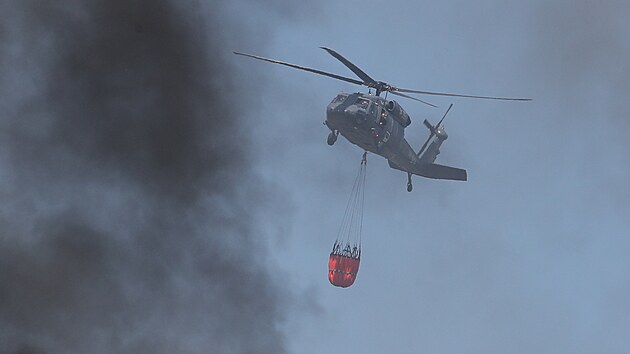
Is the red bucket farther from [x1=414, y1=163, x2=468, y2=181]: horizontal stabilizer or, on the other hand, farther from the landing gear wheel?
[x1=414, y1=163, x2=468, y2=181]: horizontal stabilizer

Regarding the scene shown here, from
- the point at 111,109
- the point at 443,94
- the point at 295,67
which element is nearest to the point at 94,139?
the point at 111,109

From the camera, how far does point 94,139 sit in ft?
268

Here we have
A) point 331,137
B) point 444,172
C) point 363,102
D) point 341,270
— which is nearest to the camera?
point 363,102

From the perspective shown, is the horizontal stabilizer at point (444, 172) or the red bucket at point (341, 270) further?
the horizontal stabilizer at point (444, 172)

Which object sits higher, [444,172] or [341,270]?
[444,172]

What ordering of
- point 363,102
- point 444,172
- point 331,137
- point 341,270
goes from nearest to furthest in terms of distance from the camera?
point 363,102 → point 331,137 → point 341,270 → point 444,172

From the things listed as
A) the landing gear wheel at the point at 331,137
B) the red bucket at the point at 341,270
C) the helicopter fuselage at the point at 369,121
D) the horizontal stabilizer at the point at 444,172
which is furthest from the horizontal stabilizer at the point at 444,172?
the landing gear wheel at the point at 331,137

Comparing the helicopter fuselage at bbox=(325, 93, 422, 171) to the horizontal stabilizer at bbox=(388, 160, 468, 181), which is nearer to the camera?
the helicopter fuselage at bbox=(325, 93, 422, 171)

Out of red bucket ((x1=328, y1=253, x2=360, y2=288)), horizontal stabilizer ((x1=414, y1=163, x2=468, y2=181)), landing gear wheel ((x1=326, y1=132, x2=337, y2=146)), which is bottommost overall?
red bucket ((x1=328, y1=253, x2=360, y2=288))

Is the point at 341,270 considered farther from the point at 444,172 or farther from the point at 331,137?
the point at 444,172

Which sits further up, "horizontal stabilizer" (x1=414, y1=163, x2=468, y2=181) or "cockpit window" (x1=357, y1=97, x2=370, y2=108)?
"horizontal stabilizer" (x1=414, y1=163, x2=468, y2=181)

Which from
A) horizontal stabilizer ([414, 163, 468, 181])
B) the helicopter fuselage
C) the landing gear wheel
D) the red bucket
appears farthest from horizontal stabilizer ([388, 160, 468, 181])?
the landing gear wheel

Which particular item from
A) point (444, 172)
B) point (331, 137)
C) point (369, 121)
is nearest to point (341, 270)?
point (331, 137)

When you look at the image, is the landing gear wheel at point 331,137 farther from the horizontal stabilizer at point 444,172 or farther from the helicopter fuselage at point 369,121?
the horizontal stabilizer at point 444,172
